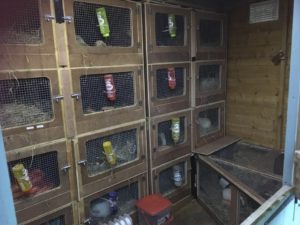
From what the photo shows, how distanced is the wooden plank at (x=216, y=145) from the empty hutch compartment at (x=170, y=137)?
0.44 feet

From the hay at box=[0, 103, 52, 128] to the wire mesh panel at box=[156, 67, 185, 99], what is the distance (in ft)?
3.10

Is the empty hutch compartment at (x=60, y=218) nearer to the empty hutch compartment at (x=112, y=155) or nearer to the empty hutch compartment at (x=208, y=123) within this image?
the empty hutch compartment at (x=112, y=155)

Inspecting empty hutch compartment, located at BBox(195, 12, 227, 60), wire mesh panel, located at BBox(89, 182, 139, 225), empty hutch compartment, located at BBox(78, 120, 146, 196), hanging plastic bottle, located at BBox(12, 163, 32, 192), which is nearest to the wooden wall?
empty hutch compartment, located at BBox(195, 12, 227, 60)

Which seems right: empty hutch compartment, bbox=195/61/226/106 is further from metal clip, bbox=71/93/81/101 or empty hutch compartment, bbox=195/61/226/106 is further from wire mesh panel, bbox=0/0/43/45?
wire mesh panel, bbox=0/0/43/45

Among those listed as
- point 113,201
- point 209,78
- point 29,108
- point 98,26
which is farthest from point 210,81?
point 29,108

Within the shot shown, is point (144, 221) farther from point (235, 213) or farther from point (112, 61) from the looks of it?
point (112, 61)

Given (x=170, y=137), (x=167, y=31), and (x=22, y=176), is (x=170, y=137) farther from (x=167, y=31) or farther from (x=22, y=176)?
(x=22, y=176)

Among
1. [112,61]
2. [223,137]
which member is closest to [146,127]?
[112,61]

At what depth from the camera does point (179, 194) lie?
96.9 inches

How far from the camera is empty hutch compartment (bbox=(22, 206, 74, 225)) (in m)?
1.57

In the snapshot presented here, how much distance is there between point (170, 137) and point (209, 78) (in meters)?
0.81

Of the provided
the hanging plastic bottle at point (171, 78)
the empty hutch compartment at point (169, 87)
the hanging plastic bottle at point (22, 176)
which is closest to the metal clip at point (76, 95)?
the hanging plastic bottle at point (22, 176)

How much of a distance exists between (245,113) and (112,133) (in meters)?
1.58

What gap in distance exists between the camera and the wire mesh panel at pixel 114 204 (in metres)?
1.85
